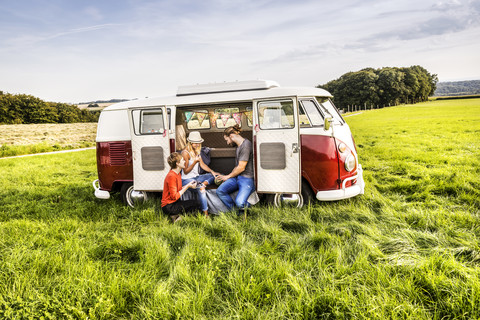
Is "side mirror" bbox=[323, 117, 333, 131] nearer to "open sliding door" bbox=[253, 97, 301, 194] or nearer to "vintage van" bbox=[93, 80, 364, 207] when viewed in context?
"vintage van" bbox=[93, 80, 364, 207]

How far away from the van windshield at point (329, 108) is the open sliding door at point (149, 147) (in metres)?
2.99

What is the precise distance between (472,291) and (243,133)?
5.22 metres

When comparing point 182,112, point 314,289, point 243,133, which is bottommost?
point 314,289

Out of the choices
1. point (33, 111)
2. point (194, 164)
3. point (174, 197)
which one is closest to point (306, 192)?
point (194, 164)

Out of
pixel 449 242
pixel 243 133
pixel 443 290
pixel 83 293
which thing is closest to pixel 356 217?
pixel 449 242

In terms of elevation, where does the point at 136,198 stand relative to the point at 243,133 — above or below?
below

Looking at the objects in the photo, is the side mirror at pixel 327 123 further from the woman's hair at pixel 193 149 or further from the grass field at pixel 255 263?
the woman's hair at pixel 193 149

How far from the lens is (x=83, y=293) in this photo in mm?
2861

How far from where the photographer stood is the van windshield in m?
5.56

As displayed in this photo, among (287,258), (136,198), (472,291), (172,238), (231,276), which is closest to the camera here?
(472,291)

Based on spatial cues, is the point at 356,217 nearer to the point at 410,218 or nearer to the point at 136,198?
the point at 410,218

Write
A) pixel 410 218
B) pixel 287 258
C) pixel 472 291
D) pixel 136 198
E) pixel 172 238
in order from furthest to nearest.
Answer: pixel 136 198
pixel 410 218
pixel 172 238
pixel 287 258
pixel 472 291

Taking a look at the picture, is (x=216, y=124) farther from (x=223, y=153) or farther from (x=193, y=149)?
(x=193, y=149)

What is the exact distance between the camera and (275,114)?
5203 millimetres
